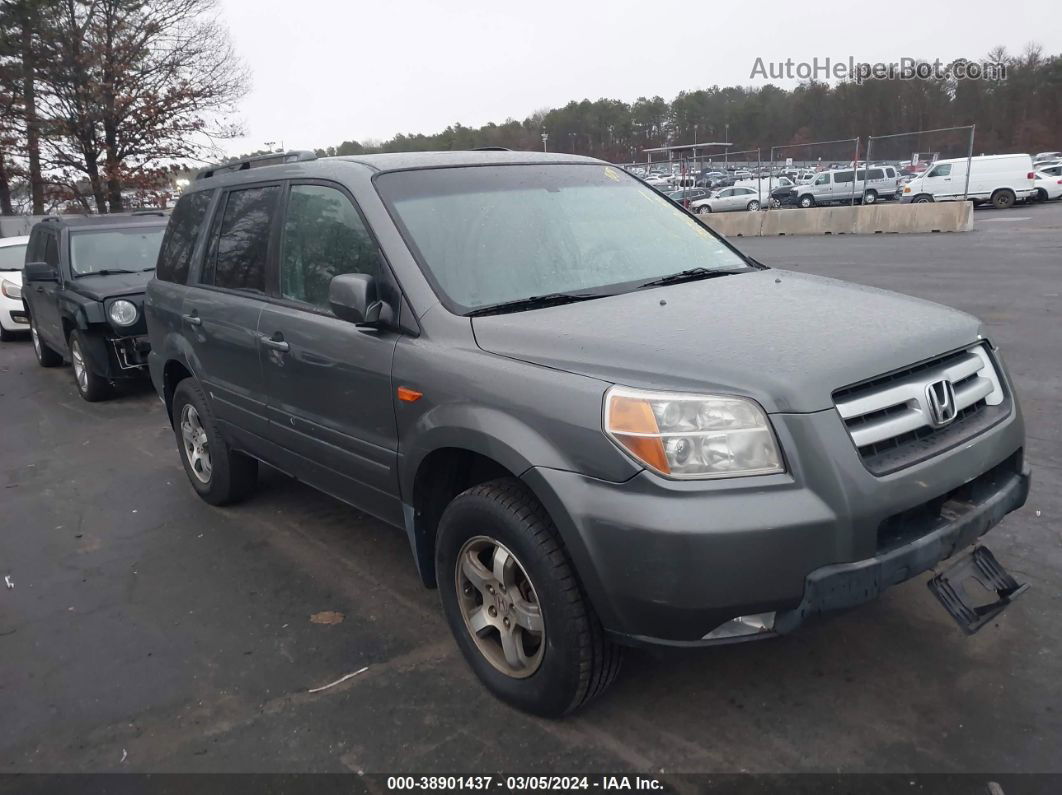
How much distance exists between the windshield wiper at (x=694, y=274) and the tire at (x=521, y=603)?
1.15 metres

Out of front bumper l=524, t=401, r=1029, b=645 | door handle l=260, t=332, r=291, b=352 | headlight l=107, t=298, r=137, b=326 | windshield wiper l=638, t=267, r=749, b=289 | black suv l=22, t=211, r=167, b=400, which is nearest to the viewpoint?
front bumper l=524, t=401, r=1029, b=645

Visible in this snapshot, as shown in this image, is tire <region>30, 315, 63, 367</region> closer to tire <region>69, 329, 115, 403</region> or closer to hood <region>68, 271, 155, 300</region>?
tire <region>69, 329, 115, 403</region>

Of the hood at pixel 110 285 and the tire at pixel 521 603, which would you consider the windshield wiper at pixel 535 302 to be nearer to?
the tire at pixel 521 603

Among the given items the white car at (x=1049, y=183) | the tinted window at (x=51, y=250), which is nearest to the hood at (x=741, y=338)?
the tinted window at (x=51, y=250)

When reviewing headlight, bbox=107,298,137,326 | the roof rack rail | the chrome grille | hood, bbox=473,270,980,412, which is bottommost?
headlight, bbox=107,298,137,326

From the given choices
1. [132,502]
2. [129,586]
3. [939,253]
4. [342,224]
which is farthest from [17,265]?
[939,253]

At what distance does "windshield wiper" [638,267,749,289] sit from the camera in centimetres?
351

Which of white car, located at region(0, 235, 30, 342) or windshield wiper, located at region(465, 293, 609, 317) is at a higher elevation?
windshield wiper, located at region(465, 293, 609, 317)

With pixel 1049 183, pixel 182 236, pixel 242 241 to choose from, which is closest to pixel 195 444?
pixel 182 236

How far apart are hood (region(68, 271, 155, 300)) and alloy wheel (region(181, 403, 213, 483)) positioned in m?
3.25

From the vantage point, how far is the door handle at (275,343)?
3891mm

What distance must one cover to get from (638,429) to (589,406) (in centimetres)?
17

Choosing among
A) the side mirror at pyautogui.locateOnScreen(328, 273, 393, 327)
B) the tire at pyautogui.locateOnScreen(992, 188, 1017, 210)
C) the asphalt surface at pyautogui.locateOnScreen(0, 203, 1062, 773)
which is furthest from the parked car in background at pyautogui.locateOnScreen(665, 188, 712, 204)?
the side mirror at pyautogui.locateOnScreen(328, 273, 393, 327)

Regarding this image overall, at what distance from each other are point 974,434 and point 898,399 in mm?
389
